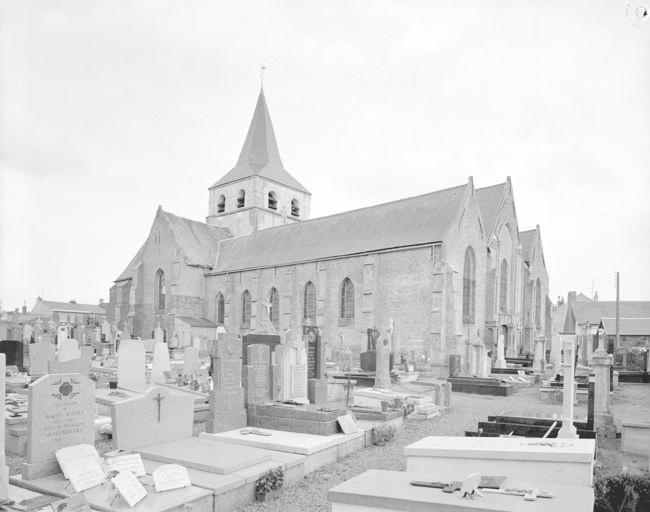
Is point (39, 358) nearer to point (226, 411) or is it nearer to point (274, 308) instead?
point (226, 411)

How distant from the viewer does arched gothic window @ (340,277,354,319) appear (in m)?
26.9

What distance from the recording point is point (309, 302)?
94.6ft

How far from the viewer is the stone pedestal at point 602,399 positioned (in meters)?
9.83

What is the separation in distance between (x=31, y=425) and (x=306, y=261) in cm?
2313

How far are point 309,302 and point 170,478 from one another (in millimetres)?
23412

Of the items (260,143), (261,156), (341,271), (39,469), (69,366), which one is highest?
(260,143)

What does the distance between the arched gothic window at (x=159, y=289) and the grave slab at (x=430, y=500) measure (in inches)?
1265

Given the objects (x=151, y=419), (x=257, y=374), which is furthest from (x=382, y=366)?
(x=151, y=419)

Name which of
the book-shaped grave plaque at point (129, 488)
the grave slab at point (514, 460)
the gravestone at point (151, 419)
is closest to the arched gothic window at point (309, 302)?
the gravestone at point (151, 419)

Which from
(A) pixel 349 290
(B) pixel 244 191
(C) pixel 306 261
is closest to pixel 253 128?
(B) pixel 244 191

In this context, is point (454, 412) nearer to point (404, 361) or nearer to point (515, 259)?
point (404, 361)

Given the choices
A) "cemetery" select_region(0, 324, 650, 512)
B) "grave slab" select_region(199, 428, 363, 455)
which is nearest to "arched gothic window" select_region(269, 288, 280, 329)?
"cemetery" select_region(0, 324, 650, 512)

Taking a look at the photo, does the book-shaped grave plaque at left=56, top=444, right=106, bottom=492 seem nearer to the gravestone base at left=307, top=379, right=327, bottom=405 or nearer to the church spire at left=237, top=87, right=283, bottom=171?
the gravestone base at left=307, top=379, right=327, bottom=405

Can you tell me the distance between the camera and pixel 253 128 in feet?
140
